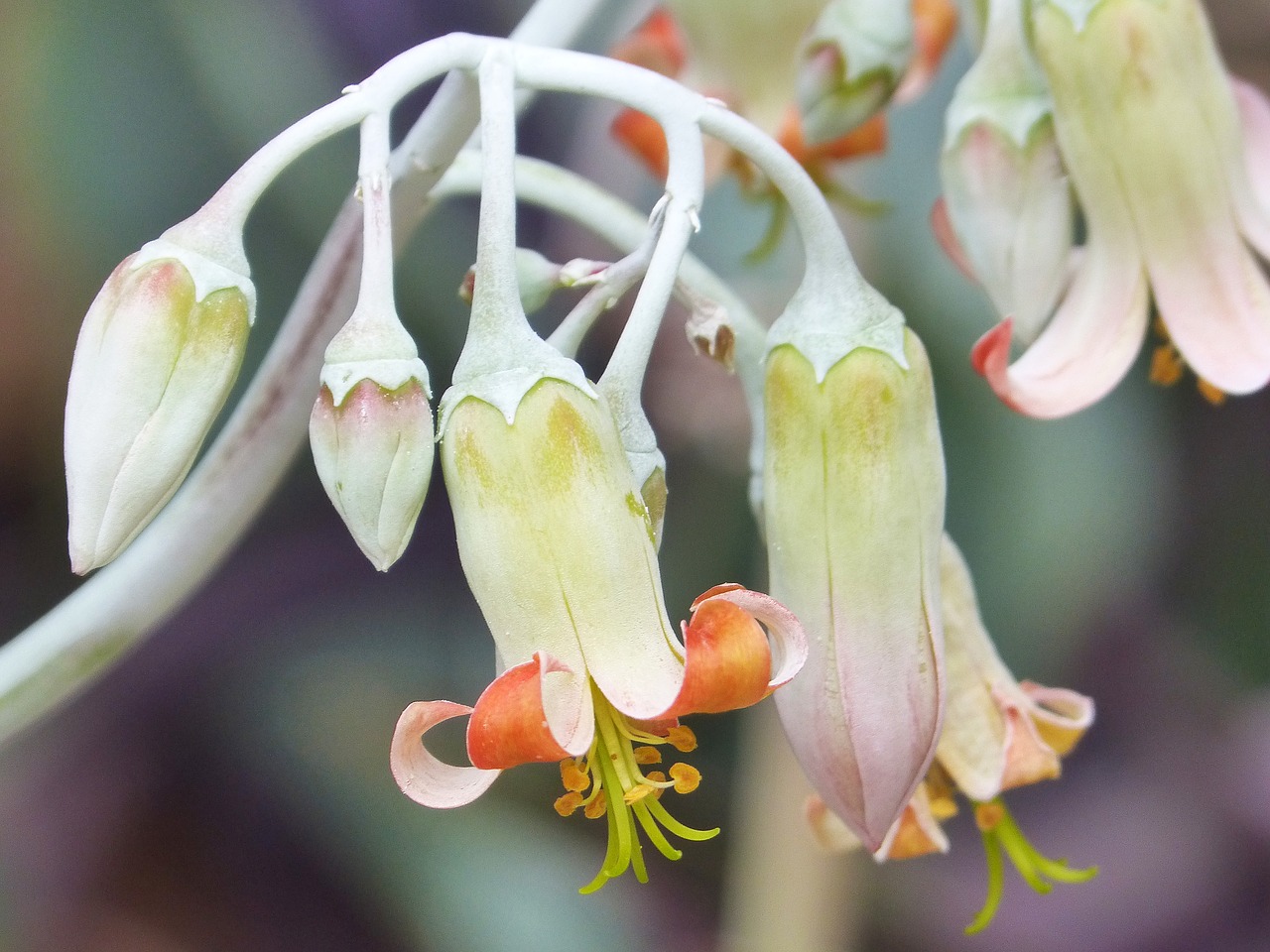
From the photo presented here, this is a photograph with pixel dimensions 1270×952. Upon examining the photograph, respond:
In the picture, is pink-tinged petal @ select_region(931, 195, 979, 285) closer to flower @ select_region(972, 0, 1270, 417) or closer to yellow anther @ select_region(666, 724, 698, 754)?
flower @ select_region(972, 0, 1270, 417)

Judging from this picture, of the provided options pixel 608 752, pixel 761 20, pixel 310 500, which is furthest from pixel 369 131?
pixel 310 500

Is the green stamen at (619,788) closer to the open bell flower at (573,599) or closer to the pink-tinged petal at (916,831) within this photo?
the open bell flower at (573,599)

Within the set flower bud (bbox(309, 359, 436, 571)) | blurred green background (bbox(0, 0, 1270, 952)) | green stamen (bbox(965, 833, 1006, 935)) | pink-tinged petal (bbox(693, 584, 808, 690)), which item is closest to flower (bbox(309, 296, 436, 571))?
flower bud (bbox(309, 359, 436, 571))

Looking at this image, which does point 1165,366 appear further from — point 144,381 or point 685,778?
point 144,381

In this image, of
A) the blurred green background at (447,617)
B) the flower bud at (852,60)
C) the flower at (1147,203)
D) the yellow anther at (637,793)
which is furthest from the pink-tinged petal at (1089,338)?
the blurred green background at (447,617)

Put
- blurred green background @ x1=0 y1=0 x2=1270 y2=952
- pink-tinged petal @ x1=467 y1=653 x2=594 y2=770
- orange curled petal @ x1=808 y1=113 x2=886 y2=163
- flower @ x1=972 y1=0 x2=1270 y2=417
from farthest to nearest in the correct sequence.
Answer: blurred green background @ x1=0 y1=0 x2=1270 y2=952 → orange curled petal @ x1=808 y1=113 x2=886 y2=163 → flower @ x1=972 y1=0 x2=1270 y2=417 → pink-tinged petal @ x1=467 y1=653 x2=594 y2=770

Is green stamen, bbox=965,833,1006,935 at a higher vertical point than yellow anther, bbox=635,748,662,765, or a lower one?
lower

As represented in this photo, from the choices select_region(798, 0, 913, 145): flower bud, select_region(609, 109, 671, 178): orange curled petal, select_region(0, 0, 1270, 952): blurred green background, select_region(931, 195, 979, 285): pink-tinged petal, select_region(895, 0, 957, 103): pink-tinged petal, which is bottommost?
select_region(0, 0, 1270, 952): blurred green background
